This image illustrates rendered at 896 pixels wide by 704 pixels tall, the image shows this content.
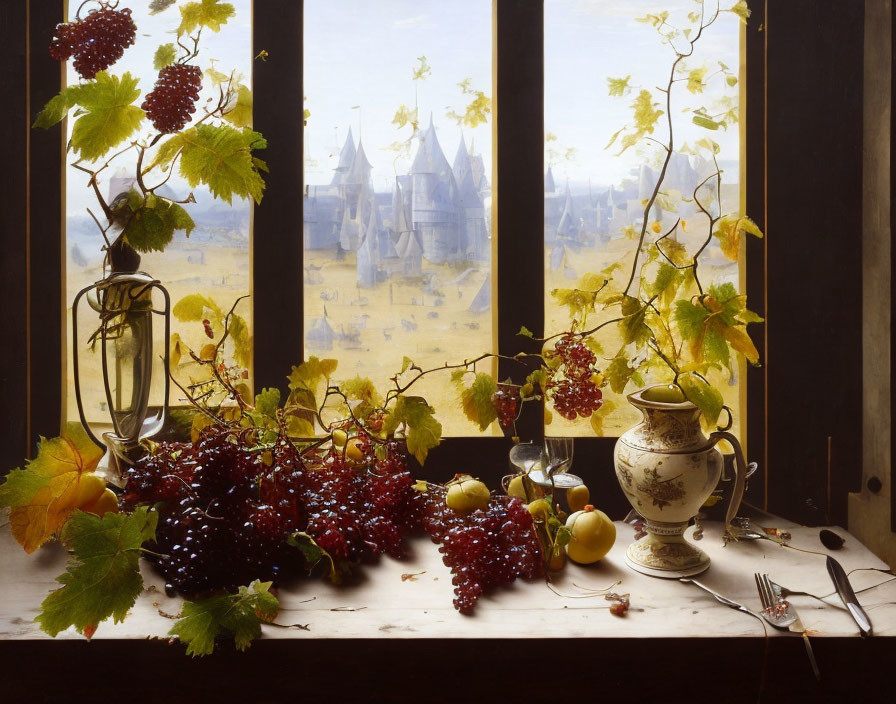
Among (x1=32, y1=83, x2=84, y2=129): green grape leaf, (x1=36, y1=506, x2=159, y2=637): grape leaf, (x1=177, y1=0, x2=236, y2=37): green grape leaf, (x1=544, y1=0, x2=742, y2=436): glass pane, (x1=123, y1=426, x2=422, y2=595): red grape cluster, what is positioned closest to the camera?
(x1=36, y1=506, x2=159, y2=637): grape leaf

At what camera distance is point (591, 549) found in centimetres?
101

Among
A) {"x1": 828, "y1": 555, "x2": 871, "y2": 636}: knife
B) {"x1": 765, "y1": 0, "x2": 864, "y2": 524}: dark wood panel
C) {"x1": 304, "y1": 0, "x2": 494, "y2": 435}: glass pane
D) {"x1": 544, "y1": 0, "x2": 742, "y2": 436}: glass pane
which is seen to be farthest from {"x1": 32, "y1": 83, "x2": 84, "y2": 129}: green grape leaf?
{"x1": 828, "y1": 555, "x2": 871, "y2": 636}: knife

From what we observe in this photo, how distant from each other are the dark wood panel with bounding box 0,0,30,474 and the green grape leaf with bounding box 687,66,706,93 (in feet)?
3.62

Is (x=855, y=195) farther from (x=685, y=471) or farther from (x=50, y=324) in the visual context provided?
(x=50, y=324)

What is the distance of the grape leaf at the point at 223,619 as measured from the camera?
0.79 m

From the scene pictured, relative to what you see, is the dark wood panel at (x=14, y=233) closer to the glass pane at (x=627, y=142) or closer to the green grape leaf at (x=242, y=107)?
the green grape leaf at (x=242, y=107)

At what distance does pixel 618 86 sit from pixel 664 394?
0.54 m

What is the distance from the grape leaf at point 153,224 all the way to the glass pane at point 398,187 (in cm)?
22

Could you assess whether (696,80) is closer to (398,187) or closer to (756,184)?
(756,184)

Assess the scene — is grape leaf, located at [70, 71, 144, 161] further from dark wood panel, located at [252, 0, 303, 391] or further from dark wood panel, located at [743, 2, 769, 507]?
dark wood panel, located at [743, 2, 769, 507]

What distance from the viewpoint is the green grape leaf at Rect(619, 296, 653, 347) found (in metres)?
1.02

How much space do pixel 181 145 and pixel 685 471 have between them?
2.84 ft

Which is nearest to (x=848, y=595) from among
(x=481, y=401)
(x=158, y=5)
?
(x=481, y=401)

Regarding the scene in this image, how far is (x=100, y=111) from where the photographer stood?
1.01 meters
